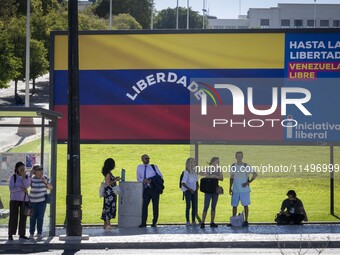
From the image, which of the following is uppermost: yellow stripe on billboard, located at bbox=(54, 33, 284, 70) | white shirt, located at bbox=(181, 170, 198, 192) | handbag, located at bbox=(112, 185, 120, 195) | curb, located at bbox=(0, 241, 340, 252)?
yellow stripe on billboard, located at bbox=(54, 33, 284, 70)

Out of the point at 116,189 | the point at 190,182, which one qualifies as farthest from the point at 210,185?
the point at 116,189

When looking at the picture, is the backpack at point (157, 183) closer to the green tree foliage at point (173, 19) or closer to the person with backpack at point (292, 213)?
the person with backpack at point (292, 213)

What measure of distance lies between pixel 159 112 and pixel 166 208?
4549 millimetres

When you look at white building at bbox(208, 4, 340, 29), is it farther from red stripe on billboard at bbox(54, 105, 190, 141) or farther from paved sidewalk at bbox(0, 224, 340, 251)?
paved sidewalk at bbox(0, 224, 340, 251)

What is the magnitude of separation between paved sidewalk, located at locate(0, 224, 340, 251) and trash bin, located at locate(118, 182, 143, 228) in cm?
56

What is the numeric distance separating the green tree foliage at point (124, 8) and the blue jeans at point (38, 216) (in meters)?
115

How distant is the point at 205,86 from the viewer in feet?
78.4

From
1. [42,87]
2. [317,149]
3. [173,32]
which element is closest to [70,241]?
[173,32]

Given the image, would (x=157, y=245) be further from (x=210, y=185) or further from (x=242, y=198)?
(x=242, y=198)

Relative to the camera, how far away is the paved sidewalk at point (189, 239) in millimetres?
20062

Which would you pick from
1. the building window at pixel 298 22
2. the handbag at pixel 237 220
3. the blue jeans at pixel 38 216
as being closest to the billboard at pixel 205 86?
the handbag at pixel 237 220

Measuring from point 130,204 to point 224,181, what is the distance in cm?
1047

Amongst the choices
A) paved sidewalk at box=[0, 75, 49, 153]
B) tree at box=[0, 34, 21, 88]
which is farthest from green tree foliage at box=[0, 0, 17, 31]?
tree at box=[0, 34, 21, 88]

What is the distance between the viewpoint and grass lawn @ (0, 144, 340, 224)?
86.9 ft
